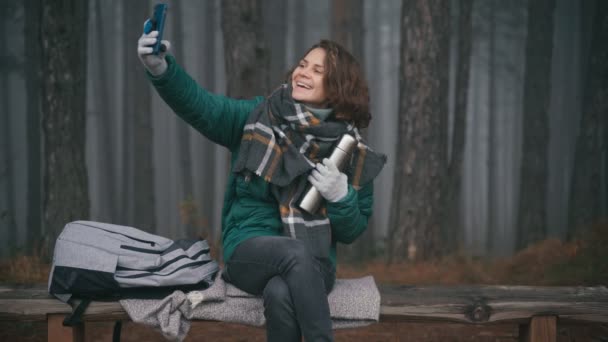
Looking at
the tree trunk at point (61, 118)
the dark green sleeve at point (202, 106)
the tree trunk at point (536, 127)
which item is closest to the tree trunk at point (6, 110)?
the tree trunk at point (61, 118)

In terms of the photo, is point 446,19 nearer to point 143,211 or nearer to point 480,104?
point 143,211

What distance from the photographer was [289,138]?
9.91 feet

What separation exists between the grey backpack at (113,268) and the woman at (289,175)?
0.77 feet

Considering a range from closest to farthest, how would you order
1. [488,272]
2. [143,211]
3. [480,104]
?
[488,272] < [143,211] < [480,104]

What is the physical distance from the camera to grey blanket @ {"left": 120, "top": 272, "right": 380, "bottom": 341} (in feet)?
8.94

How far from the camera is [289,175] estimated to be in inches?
112

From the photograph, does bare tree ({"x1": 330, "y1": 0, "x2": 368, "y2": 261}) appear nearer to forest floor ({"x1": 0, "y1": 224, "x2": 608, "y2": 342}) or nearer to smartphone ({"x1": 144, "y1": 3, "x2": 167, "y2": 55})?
forest floor ({"x1": 0, "y1": 224, "x2": 608, "y2": 342})

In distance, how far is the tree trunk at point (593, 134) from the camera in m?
8.57

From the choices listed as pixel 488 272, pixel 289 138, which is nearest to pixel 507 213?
pixel 488 272

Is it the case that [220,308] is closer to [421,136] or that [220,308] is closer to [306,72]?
[306,72]

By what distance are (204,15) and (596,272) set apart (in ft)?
48.7

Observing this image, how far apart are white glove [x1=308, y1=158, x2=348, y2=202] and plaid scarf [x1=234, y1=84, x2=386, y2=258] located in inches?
2.5

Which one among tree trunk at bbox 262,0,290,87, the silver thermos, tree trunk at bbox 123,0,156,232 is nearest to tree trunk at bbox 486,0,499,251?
tree trunk at bbox 262,0,290,87

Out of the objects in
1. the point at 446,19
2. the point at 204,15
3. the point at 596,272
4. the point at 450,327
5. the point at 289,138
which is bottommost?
the point at 450,327
